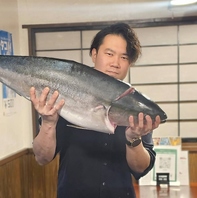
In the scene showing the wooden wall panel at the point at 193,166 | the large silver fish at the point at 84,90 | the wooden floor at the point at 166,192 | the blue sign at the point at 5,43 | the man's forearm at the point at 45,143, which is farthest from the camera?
the wooden wall panel at the point at 193,166

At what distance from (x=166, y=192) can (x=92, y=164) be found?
114 centimetres

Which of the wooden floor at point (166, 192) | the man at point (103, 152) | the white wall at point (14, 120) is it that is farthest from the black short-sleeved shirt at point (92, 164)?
the white wall at point (14, 120)

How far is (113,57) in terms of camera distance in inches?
45.6

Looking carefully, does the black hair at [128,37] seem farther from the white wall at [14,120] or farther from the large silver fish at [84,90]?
the white wall at [14,120]

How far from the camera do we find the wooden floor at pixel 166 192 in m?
2.12

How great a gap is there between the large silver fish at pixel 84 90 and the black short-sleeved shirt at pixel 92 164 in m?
0.29

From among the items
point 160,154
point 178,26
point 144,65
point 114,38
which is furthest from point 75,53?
point 114,38

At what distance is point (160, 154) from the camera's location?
2.40 meters

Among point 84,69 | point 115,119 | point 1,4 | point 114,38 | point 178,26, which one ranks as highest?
point 1,4

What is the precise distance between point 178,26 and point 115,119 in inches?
79.8

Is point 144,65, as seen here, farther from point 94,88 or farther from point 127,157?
point 94,88

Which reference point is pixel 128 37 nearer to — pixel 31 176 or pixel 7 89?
pixel 7 89

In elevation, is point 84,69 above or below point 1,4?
below

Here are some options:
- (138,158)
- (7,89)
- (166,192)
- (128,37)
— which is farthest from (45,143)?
(7,89)
